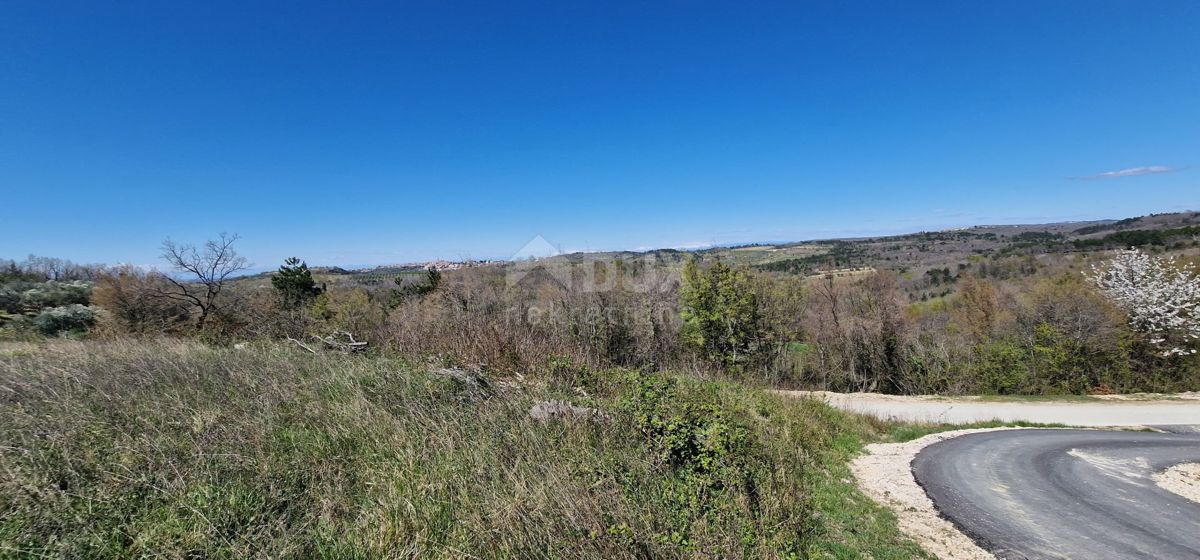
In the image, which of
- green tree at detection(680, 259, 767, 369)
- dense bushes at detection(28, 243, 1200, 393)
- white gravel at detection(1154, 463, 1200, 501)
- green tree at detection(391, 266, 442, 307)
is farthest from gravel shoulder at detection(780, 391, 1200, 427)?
green tree at detection(391, 266, 442, 307)

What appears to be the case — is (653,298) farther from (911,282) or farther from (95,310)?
(911,282)

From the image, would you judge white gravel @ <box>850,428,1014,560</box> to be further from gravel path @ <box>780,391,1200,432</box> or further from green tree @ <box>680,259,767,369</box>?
green tree @ <box>680,259,767,369</box>

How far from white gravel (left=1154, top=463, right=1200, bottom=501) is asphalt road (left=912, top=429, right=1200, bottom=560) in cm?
15

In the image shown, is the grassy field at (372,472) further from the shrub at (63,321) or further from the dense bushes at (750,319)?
the shrub at (63,321)

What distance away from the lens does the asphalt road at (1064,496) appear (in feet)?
16.5

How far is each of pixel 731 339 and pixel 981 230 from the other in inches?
5826

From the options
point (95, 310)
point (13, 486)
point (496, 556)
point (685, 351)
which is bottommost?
point (685, 351)

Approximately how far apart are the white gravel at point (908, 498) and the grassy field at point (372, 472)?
1.29 ft

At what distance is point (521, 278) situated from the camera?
72.6ft

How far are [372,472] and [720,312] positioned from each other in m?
22.1

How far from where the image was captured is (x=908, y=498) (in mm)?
6465

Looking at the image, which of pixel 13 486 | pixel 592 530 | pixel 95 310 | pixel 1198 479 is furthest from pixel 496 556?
pixel 95 310

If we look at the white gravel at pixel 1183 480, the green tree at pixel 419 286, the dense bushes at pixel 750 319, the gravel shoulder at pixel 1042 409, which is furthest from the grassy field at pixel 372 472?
the green tree at pixel 419 286

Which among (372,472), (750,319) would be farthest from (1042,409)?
(372,472)
